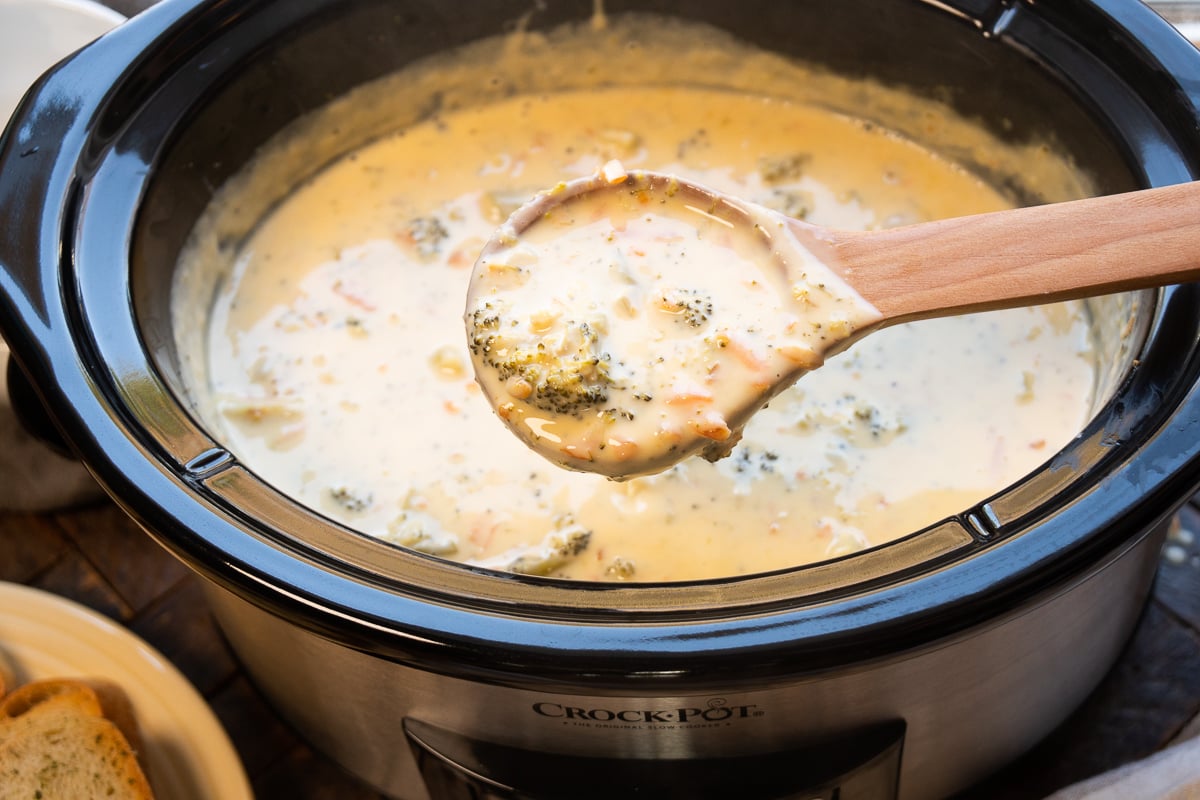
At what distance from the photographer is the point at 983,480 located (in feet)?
5.17

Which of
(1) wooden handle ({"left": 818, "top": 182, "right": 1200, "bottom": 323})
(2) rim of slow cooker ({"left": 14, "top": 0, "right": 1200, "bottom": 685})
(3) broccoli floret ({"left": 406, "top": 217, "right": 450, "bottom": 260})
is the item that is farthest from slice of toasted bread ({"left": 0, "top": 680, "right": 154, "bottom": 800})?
(1) wooden handle ({"left": 818, "top": 182, "right": 1200, "bottom": 323})

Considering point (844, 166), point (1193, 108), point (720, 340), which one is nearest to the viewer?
point (720, 340)

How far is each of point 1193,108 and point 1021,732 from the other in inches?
31.5

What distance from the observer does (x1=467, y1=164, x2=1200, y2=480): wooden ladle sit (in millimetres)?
1186

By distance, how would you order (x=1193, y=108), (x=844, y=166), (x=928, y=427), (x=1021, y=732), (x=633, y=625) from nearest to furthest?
(x=633, y=625) < (x=1193, y=108) < (x=1021, y=732) < (x=928, y=427) < (x=844, y=166)

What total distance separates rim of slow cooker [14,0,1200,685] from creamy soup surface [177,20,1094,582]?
0.39 metres

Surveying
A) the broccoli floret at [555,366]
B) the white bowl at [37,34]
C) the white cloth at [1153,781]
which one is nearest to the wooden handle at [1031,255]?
the broccoli floret at [555,366]

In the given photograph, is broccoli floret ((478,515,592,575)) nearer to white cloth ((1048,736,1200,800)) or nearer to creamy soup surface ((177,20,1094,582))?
creamy soup surface ((177,20,1094,582))

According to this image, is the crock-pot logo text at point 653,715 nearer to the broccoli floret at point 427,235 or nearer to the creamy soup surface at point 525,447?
the creamy soup surface at point 525,447

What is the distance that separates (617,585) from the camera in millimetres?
1096

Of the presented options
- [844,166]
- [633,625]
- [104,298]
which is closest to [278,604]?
[633,625]

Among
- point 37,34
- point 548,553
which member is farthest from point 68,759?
point 37,34

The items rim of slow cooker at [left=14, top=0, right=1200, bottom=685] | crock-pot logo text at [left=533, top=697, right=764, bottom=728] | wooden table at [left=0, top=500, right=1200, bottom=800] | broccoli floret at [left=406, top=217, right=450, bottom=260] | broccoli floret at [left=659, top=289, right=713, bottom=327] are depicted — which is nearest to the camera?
rim of slow cooker at [left=14, top=0, right=1200, bottom=685]

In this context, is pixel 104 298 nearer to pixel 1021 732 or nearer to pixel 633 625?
pixel 633 625
